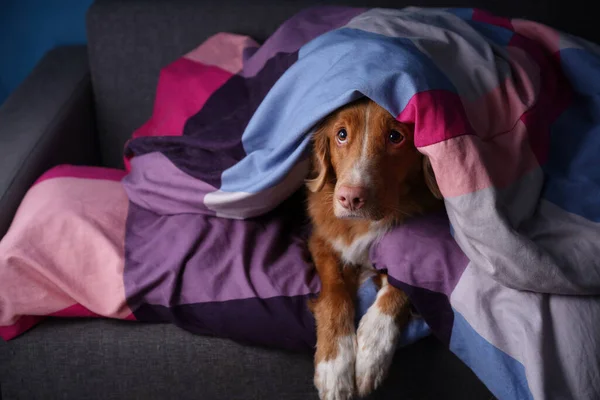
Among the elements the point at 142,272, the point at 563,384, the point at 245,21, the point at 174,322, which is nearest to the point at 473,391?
the point at 563,384

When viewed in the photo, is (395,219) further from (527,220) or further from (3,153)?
(3,153)

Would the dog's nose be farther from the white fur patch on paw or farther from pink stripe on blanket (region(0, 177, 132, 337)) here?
pink stripe on blanket (region(0, 177, 132, 337))

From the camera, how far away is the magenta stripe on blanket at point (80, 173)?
203cm

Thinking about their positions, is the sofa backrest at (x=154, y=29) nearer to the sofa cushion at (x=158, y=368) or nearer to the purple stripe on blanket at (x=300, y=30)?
the purple stripe on blanket at (x=300, y=30)

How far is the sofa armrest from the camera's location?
6.59ft

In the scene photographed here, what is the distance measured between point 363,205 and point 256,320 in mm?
410

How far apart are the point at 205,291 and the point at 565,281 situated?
0.88 m

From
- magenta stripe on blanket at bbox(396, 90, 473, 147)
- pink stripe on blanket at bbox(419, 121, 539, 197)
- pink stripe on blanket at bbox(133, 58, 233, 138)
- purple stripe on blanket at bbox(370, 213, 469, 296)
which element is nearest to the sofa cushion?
purple stripe on blanket at bbox(370, 213, 469, 296)

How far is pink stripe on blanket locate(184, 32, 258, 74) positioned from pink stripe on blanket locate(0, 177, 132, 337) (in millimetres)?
725

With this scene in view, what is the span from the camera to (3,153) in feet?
6.78

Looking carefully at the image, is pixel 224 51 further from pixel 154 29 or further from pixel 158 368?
pixel 158 368

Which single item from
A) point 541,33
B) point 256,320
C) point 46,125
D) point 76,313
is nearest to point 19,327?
point 76,313

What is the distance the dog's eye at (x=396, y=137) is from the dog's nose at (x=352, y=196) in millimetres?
157

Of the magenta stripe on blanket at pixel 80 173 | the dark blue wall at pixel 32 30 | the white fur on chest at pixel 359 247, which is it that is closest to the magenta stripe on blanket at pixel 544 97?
the white fur on chest at pixel 359 247
